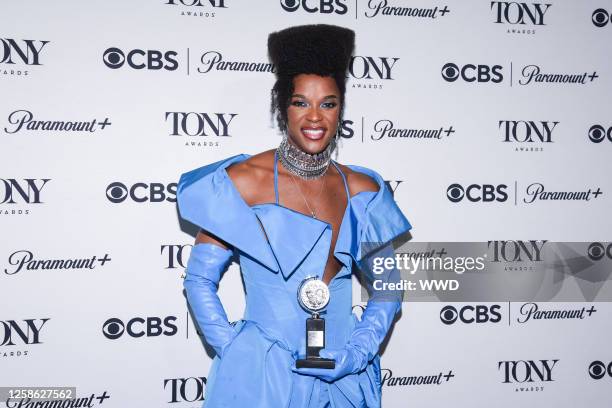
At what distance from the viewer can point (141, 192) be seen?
2.02m

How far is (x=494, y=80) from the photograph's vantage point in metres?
2.25

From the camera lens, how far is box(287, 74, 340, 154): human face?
1641 mm

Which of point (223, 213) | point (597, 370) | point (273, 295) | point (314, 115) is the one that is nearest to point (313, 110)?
point (314, 115)

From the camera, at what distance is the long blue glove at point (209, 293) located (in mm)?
1607

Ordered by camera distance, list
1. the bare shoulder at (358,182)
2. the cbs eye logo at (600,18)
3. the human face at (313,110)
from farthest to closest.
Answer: the cbs eye logo at (600,18) < the bare shoulder at (358,182) < the human face at (313,110)

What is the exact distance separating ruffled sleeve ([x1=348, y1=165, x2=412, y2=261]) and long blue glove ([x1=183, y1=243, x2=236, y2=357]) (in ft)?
1.45

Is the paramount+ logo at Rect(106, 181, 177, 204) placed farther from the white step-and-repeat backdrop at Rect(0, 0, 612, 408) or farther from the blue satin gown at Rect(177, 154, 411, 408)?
the blue satin gown at Rect(177, 154, 411, 408)

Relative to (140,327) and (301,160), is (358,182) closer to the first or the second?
(301,160)

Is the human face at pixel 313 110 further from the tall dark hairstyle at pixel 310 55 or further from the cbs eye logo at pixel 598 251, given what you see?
the cbs eye logo at pixel 598 251

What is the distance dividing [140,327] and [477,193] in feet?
4.79

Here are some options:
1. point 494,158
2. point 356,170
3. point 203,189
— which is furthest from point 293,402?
point 494,158

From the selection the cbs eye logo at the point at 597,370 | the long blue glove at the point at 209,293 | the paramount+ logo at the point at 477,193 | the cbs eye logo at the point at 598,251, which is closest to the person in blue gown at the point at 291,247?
the long blue glove at the point at 209,293

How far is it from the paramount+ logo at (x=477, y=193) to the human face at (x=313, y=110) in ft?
2.58

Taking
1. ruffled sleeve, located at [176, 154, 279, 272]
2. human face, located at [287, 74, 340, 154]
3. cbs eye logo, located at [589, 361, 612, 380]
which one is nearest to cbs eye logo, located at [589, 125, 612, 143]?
cbs eye logo, located at [589, 361, 612, 380]
